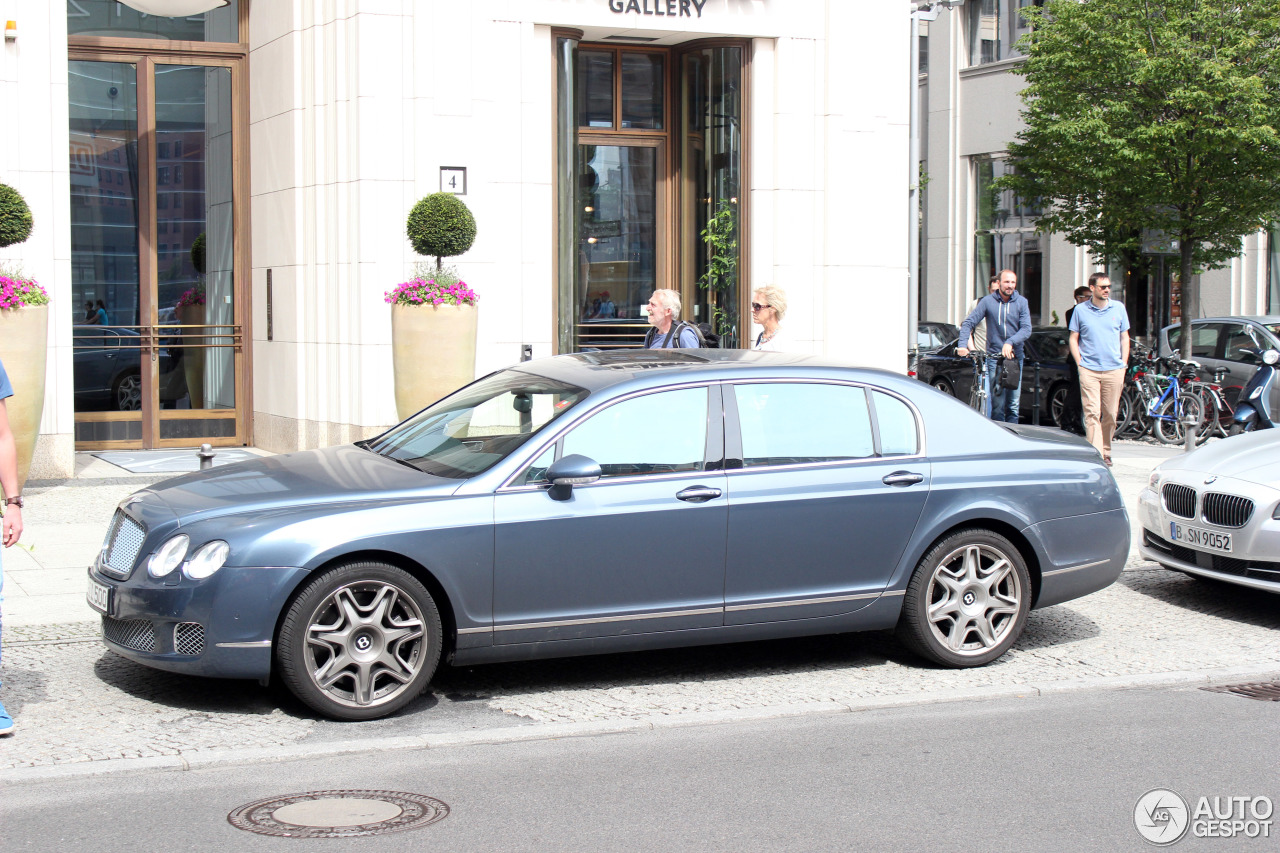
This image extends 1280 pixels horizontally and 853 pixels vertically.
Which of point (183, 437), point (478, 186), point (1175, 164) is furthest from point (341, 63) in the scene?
point (1175, 164)

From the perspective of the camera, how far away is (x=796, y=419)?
6.58 m

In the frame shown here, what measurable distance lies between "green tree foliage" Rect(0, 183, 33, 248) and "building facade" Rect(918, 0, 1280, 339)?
2315 cm

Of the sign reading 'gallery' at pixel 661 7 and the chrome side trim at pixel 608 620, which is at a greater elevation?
the sign reading 'gallery' at pixel 661 7

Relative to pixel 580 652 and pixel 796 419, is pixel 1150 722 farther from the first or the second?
pixel 580 652

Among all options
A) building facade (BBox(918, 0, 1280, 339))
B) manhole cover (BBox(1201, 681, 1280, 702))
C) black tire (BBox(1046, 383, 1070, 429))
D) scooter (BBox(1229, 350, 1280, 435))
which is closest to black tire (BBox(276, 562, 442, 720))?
manhole cover (BBox(1201, 681, 1280, 702))

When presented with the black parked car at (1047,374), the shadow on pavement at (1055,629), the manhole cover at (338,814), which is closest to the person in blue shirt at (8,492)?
the manhole cover at (338,814)

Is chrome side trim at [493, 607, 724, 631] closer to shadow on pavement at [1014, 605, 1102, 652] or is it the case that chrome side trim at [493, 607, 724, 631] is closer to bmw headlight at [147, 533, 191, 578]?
bmw headlight at [147, 533, 191, 578]

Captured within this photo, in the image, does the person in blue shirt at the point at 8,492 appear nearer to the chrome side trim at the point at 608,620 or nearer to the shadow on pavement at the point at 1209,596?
the chrome side trim at the point at 608,620

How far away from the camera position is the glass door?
14.8m

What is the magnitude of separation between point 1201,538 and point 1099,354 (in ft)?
19.7

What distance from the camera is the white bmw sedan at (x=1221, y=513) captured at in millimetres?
7816

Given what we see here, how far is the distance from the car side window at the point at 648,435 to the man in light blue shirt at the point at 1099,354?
850 centimetres

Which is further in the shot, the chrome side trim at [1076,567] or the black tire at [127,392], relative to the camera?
the black tire at [127,392]
